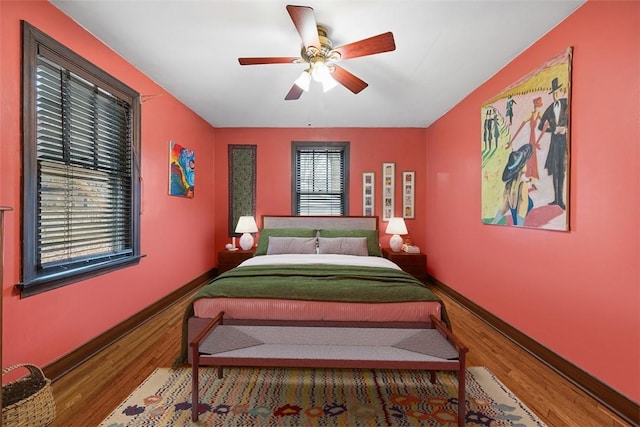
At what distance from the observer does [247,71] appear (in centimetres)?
311

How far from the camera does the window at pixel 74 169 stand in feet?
6.54

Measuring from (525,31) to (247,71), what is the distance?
2540 mm

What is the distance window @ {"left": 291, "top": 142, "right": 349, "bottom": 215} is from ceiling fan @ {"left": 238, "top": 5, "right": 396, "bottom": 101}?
230cm

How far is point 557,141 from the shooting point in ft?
7.55

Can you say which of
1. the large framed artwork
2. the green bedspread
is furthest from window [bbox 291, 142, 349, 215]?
the green bedspread

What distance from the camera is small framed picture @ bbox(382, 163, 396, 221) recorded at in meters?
5.10

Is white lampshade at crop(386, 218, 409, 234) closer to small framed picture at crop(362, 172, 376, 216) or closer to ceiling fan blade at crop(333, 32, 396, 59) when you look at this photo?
small framed picture at crop(362, 172, 376, 216)

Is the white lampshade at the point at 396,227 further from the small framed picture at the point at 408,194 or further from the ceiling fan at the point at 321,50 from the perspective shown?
the ceiling fan at the point at 321,50

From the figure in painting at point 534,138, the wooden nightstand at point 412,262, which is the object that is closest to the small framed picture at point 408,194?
the wooden nightstand at point 412,262

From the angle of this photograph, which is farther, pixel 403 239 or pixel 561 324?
pixel 403 239

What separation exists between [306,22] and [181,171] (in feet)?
9.08

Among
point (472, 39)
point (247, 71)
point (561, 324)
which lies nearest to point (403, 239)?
point (561, 324)

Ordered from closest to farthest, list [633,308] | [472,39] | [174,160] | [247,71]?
[633,308] < [472,39] < [247,71] < [174,160]

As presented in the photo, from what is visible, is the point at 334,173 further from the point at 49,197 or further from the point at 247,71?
the point at 49,197
